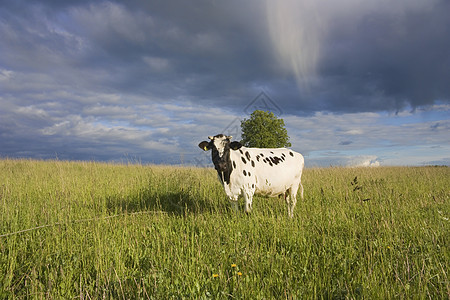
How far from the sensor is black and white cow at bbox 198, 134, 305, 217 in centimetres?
660

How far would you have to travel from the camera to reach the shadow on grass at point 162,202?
747cm

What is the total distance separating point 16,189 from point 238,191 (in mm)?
7345

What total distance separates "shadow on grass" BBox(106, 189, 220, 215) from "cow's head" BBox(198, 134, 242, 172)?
1.45 meters

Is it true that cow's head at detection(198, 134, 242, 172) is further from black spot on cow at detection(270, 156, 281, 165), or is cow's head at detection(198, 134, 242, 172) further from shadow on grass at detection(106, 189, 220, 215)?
shadow on grass at detection(106, 189, 220, 215)

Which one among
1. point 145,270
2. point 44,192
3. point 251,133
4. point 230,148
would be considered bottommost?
point 145,270

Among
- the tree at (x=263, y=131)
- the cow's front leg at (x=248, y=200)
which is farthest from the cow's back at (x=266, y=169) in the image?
the tree at (x=263, y=131)

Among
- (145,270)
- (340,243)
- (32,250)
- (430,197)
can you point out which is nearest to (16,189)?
(32,250)

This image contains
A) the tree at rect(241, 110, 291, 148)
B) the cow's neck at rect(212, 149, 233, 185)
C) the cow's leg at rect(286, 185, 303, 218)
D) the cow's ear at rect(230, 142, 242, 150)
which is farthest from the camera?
the tree at rect(241, 110, 291, 148)

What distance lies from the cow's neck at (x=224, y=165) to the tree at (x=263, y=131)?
43.1ft

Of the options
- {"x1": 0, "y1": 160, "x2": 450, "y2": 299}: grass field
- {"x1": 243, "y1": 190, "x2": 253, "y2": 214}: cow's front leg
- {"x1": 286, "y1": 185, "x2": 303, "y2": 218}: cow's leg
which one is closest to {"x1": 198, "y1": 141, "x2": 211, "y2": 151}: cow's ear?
{"x1": 243, "y1": 190, "x2": 253, "y2": 214}: cow's front leg

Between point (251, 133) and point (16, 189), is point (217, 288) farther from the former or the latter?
point (251, 133)

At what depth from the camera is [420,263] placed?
3822mm

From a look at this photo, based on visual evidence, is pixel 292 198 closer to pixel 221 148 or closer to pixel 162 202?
pixel 221 148

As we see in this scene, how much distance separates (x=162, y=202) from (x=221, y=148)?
2.76m
